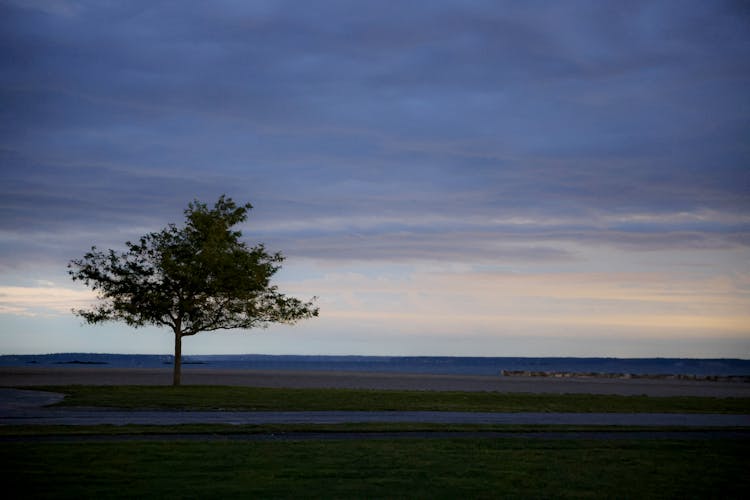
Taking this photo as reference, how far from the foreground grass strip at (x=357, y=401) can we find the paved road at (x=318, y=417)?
193 cm

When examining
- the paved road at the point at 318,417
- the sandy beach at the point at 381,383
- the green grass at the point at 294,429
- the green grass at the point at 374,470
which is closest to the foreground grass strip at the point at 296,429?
the green grass at the point at 294,429

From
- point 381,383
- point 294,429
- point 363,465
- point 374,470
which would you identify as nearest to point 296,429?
point 294,429

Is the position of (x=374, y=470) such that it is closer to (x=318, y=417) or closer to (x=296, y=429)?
(x=296, y=429)

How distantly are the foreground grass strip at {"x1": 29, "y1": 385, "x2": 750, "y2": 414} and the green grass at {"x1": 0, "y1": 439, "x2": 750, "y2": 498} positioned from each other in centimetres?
1146

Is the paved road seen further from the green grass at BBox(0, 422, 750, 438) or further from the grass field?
the grass field

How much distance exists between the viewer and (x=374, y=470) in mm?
14008

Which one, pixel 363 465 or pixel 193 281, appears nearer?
pixel 363 465

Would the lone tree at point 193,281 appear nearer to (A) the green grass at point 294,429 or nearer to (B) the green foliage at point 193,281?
(B) the green foliage at point 193,281

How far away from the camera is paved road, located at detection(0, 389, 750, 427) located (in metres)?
22.0

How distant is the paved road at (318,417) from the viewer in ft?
72.0

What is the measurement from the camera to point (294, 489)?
40.0 feet

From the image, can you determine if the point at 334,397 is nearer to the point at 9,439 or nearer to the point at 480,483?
the point at 9,439

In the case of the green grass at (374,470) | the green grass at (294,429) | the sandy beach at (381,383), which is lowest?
the sandy beach at (381,383)

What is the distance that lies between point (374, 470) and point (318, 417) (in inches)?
410
